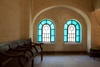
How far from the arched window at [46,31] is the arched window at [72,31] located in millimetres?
751

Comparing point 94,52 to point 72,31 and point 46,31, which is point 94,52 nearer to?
point 72,31

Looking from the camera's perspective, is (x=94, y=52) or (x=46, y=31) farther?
(x=46, y=31)

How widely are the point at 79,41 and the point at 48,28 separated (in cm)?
195

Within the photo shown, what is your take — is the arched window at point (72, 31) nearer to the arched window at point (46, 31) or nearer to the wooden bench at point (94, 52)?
the arched window at point (46, 31)

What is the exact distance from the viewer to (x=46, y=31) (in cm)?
844

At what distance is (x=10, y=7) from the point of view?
4844 mm

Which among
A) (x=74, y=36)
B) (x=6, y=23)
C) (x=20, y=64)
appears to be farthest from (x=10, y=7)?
(x=74, y=36)

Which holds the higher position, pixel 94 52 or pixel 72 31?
pixel 72 31

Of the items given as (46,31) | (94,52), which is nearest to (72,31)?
(46,31)

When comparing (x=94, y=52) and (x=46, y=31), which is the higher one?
(x=46, y=31)

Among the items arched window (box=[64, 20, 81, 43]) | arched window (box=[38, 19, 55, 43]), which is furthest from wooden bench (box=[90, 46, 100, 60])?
arched window (box=[38, 19, 55, 43])

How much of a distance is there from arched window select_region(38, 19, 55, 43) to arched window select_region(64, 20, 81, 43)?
75cm

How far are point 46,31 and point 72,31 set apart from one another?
4.91 feet

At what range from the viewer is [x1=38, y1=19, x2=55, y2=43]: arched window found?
8375 millimetres
